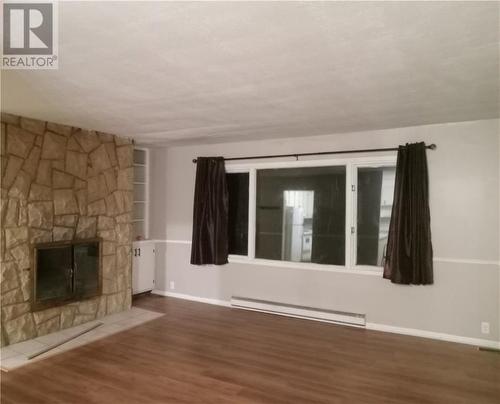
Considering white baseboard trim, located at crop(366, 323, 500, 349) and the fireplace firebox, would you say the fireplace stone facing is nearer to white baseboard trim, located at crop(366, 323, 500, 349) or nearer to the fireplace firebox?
the fireplace firebox

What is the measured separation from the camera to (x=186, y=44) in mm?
1978

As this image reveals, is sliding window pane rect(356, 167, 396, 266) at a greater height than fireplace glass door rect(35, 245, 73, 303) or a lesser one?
greater

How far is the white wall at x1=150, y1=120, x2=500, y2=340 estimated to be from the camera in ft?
12.1

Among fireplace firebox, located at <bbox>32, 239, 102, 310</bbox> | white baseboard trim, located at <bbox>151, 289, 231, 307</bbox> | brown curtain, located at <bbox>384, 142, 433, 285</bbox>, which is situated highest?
brown curtain, located at <bbox>384, 142, 433, 285</bbox>

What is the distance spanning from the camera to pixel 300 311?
4559mm

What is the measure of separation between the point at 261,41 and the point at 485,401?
3.06 m

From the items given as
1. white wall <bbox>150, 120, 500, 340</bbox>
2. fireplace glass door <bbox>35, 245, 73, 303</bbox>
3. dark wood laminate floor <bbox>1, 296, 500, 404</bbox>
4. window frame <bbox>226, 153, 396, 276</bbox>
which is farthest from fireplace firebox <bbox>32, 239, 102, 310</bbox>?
white wall <bbox>150, 120, 500, 340</bbox>

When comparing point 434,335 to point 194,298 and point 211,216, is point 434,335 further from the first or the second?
point 194,298

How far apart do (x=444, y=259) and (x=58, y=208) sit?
4360 millimetres

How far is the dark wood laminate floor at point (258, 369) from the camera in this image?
2.73 metres

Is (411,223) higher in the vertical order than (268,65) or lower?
lower

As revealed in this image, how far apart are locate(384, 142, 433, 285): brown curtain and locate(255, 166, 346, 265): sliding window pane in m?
0.71

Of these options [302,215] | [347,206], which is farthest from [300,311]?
[347,206]

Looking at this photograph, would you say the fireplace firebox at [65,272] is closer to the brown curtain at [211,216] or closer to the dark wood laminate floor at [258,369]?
the dark wood laminate floor at [258,369]
